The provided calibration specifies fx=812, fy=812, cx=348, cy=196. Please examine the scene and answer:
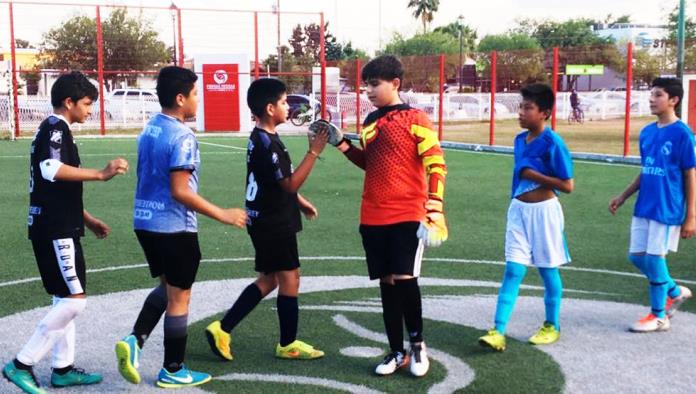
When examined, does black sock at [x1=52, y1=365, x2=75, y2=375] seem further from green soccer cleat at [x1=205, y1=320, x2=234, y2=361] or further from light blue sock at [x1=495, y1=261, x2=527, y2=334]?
light blue sock at [x1=495, y1=261, x2=527, y2=334]

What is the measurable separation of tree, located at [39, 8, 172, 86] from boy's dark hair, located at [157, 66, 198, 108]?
1211 inches

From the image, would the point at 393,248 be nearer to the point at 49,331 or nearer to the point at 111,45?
the point at 49,331

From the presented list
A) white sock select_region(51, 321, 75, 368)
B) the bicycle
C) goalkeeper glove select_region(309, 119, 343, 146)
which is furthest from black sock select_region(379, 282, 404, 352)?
the bicycle

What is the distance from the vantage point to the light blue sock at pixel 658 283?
19.3ft

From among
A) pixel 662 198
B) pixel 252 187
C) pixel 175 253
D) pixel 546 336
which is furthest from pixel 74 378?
pixel 662 198

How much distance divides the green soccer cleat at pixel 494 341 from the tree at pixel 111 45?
31.0 metres

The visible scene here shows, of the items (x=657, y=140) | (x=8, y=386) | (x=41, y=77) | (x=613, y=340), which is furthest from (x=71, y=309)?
(x=41, y=77)

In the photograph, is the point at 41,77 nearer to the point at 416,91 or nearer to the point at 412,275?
the point at 416,91

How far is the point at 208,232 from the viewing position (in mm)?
10133

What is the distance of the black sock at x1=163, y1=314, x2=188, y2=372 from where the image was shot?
4617 millimetres

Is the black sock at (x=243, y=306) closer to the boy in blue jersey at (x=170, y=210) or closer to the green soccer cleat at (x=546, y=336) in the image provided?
the boy in blue jersey at (x=170, y=210)

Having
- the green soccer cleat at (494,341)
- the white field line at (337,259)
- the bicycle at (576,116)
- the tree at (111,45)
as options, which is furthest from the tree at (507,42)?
the green soccer cleat at (494,341)

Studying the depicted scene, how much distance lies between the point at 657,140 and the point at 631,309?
1.45 m

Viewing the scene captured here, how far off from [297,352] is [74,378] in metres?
1.36
